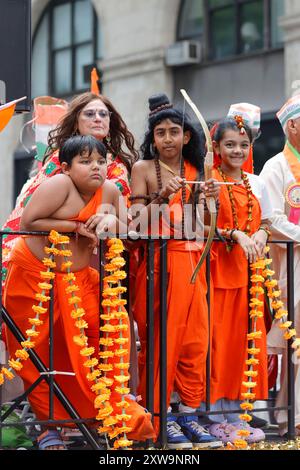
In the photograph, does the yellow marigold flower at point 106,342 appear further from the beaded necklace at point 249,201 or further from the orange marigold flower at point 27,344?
the beaded necklace at point 249,201

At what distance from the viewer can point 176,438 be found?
580 centimetres

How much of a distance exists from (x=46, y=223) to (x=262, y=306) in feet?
4.68

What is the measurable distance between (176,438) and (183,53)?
47.4ft

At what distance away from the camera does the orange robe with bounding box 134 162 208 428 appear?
590 centimetres

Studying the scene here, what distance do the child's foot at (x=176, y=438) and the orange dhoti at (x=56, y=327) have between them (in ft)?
1.47

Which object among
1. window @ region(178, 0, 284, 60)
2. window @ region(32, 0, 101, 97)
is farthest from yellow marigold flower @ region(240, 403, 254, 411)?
window @ region(32, 0, 101, 97)

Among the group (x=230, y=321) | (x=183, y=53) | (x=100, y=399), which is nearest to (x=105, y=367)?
(x=100, y=399)

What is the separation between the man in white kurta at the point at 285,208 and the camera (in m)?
6.52

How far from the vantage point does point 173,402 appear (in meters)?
6.29

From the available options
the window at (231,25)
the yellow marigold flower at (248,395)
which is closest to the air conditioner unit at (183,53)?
the window at (231,25)

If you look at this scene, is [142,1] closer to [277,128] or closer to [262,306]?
[277,128]

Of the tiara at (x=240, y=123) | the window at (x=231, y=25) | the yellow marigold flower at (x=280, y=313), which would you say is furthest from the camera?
the window at (x=231, y=25)

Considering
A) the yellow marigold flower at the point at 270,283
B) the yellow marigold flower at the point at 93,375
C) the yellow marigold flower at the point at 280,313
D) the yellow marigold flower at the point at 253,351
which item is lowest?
the yellow marigold flower at the point at 93,375
